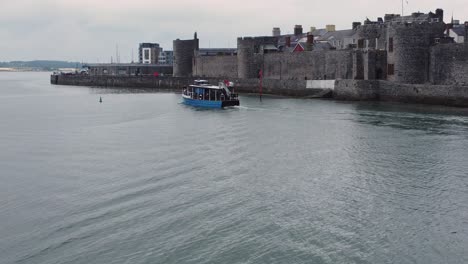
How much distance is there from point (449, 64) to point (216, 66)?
79.1ft

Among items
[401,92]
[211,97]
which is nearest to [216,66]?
[211,97]

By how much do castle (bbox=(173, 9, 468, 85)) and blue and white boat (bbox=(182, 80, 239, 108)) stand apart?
7862 mm

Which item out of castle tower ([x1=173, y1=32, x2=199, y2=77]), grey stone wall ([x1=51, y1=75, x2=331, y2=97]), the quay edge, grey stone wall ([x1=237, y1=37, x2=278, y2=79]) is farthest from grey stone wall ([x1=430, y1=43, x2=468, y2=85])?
castle tower ([x1=173, y1=32, x2=199, y2=77])

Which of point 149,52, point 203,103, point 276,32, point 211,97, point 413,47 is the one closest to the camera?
point 413,47

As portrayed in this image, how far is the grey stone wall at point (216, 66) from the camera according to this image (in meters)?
48.7

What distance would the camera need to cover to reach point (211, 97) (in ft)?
114

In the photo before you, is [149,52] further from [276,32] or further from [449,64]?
[449,64]

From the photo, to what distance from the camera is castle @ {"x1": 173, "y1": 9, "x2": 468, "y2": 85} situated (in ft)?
102

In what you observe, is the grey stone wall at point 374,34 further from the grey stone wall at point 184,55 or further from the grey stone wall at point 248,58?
the grey stone wall at point 184,55

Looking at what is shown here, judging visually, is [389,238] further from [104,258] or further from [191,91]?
[191,91]

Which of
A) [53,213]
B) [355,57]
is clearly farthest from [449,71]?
[53,213]

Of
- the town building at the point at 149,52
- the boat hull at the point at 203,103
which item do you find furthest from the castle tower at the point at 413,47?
the town building at the point at 149,52

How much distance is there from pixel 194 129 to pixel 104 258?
14.6m

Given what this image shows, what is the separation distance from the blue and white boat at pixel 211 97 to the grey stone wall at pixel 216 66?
12.6 meters
